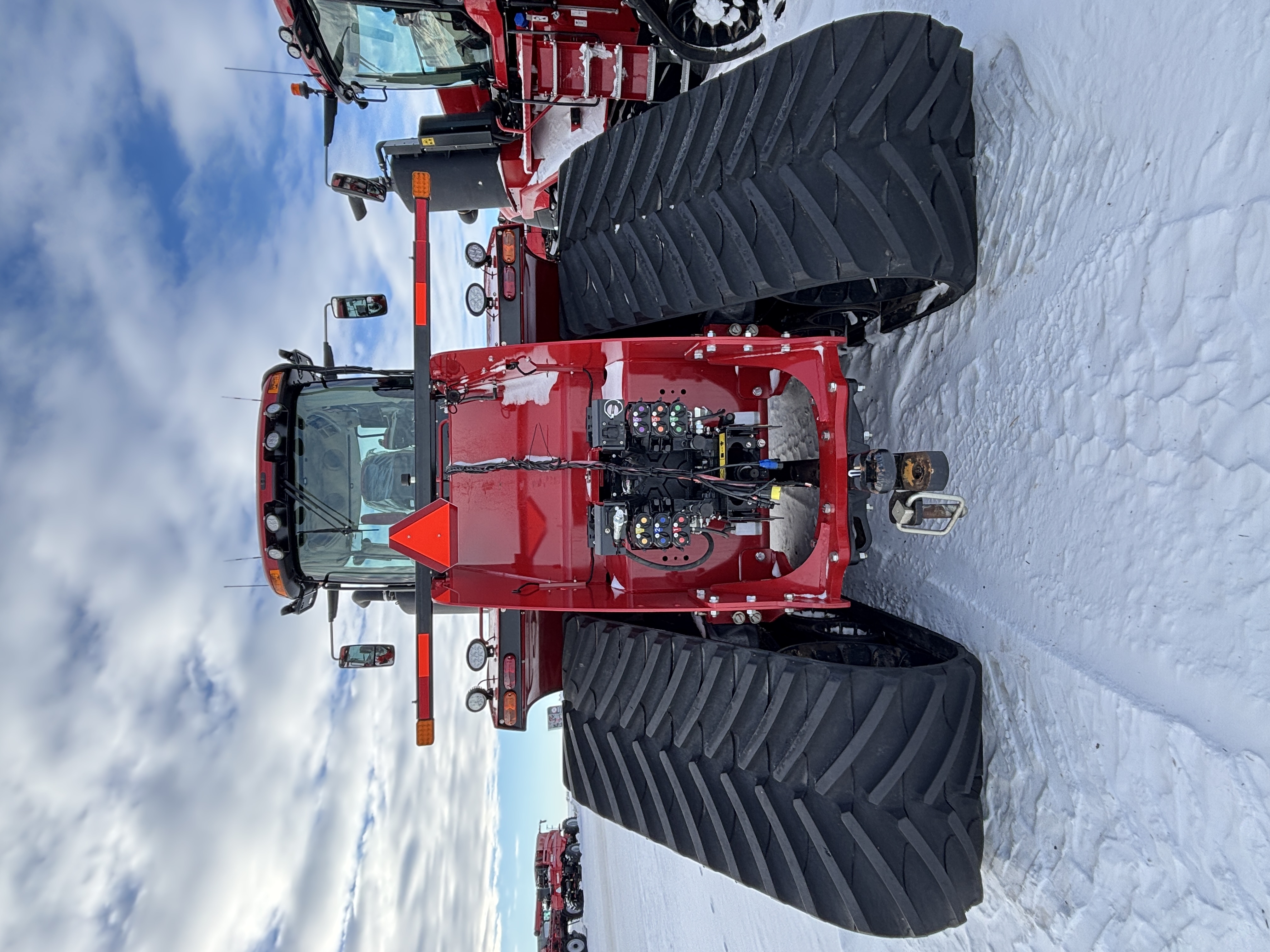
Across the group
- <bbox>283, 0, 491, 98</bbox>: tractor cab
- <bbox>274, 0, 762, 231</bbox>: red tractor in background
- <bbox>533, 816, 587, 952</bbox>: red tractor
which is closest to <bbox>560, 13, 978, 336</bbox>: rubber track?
<bbox>274, 0, 762, 231</bbox>: red tractor in background

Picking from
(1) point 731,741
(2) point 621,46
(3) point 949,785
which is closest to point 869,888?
(3) point 949,785

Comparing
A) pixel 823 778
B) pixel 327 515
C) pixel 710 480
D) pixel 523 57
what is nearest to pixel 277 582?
pixel 327 515

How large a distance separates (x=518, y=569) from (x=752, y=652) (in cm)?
138

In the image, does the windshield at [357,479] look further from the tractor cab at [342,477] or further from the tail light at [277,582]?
the tail light at [277,582]

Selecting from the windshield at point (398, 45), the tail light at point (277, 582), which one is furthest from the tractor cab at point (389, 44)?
the tail light at point (277, 582)

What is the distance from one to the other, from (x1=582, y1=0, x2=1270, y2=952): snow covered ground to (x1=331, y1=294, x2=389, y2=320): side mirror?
3.05 metres

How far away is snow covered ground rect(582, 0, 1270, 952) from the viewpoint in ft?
7.38

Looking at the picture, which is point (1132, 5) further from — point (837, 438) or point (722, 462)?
point (722, 462)

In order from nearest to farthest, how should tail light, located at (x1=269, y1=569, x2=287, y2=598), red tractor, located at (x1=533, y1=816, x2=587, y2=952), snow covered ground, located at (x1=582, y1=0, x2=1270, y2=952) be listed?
snow covered ground, located at (x1=582, y1=0, x2=1270, y2=952) < tail light, located at (x1=269, y1=569, x2=287, y2=598) < red tractor, located at (x1=533, y1=816, x2=587, y2=952)

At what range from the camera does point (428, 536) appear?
332cm

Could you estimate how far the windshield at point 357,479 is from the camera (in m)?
3.70

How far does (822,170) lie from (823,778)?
2.52 metres

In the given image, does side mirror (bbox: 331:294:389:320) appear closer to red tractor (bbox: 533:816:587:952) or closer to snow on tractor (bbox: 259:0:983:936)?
snow on tractor (bbox: 259:0:983:936)

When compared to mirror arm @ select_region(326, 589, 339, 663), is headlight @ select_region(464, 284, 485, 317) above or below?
above
